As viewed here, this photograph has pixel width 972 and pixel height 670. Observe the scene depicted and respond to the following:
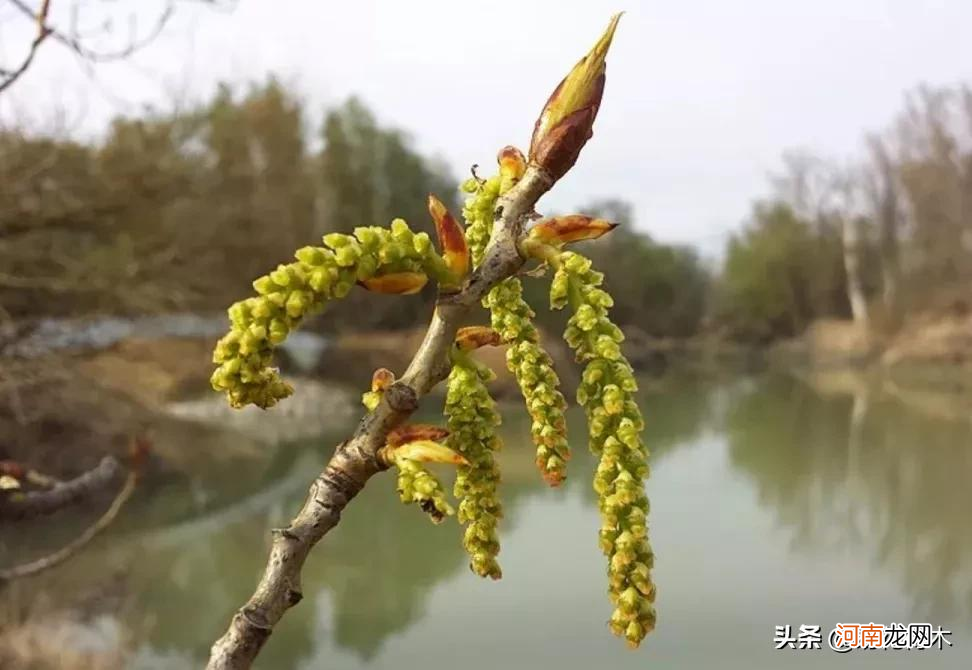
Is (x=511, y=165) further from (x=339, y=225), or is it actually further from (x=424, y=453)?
(x=339, y=225)

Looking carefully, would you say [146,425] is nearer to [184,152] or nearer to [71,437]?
[71,437]

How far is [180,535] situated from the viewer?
12.9 ft

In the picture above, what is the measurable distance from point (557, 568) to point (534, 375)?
305 centimetres

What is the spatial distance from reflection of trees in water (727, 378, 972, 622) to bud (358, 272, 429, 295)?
10.6 ft

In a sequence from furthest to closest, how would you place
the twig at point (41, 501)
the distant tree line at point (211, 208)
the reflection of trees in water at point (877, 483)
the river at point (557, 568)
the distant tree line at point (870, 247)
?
the distant tree line at point (870, 247) → the distant tree line at point (211, 208) → the reflection of trees in water at point (877, 483) → the river at point (557, 568) → the twig at point (41, 501)

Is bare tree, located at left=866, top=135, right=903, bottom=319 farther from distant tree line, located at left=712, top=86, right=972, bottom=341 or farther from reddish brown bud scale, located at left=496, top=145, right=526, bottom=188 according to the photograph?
reddish brown bud scale, located at left=496, top=145, right=526, bottom=188

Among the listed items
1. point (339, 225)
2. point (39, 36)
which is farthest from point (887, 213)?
point (39, 36)

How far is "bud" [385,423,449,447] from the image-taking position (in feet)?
1.09

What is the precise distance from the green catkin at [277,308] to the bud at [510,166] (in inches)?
2.9

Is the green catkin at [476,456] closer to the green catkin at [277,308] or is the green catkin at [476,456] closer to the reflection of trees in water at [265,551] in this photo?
the green catkin at [277,308]

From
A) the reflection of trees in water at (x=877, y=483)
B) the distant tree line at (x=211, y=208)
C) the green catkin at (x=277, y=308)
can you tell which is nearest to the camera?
the green catkin at (x=277, y=308)

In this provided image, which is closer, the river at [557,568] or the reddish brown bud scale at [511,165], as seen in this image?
the reddish brown bud scale at [511,165]

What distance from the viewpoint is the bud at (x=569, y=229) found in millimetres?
357

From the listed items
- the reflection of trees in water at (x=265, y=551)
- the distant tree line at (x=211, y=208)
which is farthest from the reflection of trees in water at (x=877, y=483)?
the distant tree line at (x=211, y=208)
